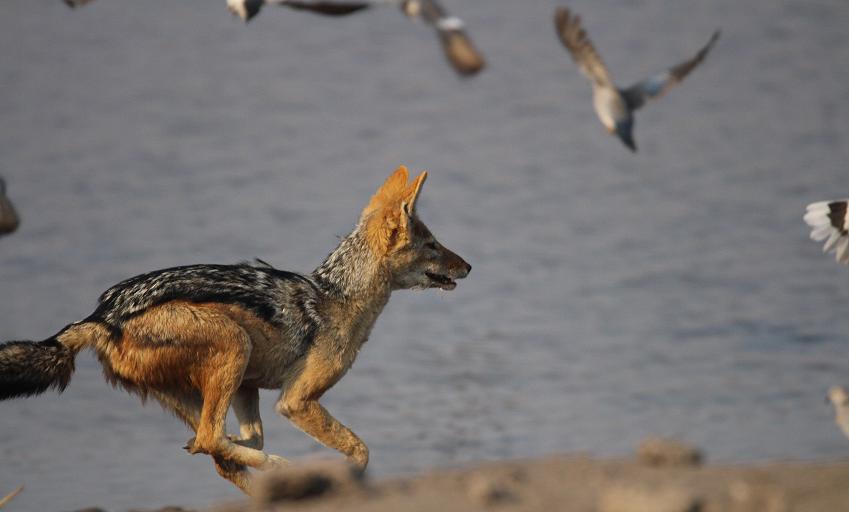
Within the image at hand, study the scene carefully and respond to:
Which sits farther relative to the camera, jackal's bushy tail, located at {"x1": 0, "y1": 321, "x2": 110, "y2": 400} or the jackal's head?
the jackal's head

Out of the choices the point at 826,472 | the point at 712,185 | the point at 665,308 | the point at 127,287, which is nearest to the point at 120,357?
the point at 127,287

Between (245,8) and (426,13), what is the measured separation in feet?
4.14

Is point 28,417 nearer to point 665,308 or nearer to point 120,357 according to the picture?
point 120,357

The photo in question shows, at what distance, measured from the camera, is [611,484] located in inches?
277

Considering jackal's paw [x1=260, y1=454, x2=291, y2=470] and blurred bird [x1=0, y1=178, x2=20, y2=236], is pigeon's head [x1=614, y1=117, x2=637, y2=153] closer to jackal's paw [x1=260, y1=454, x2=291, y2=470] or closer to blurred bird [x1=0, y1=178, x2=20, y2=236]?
blurred bird [x1=0, y1=178, x2=20, y2=236]

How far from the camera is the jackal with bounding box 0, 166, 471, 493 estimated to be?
28.2 ft

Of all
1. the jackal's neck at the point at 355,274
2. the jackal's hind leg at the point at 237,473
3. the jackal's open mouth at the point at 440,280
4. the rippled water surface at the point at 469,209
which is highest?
the jackal's neck at the point at 355,274

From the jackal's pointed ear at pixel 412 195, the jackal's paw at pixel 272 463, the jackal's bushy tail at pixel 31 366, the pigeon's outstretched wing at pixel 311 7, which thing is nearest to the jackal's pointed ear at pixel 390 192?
the jackal's pointed ear at pixel 412 195

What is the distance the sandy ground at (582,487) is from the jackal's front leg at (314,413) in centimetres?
135

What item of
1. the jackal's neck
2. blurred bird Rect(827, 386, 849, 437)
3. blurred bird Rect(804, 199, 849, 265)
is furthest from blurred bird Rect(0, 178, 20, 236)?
blurred bird Rect(827, 386, 849, 437)

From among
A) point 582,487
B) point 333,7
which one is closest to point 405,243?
point 333,7

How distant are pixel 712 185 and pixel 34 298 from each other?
23.9ft

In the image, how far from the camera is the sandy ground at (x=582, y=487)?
6551mm

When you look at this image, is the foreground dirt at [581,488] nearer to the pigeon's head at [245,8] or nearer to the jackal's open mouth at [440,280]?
the jackal's open mouth at [440,280]
